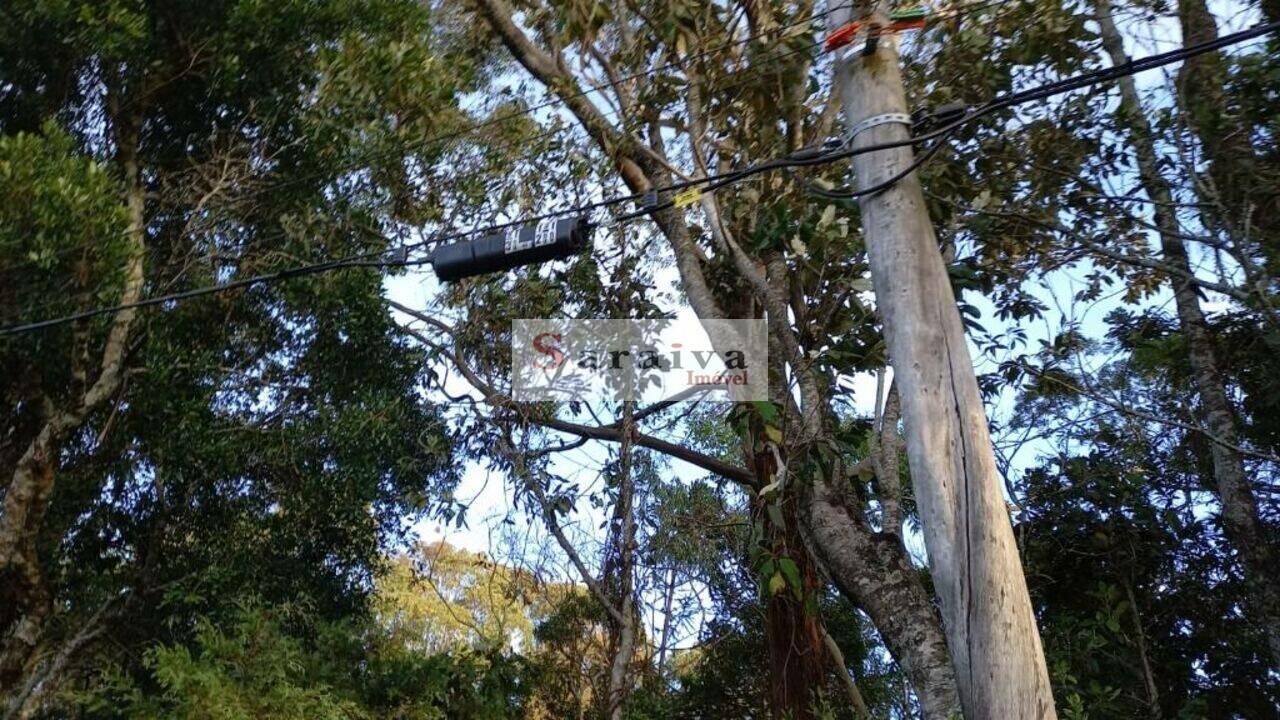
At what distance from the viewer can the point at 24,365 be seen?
7.54 metres

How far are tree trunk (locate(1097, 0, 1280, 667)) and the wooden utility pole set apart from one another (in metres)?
3.10

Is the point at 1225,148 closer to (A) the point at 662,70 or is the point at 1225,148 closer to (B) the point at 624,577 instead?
(A) the point at 662,70

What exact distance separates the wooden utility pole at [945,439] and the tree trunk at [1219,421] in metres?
3.10

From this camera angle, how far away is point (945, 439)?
3.52 meters

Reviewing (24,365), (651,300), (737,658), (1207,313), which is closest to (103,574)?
(24,365)

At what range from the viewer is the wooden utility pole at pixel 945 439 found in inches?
127

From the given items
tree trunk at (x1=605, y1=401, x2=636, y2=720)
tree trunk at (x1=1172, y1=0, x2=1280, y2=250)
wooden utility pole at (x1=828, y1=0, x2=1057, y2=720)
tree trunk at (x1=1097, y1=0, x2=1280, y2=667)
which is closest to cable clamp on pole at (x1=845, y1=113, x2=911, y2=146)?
wooden utility pole at (x1=828, y1=0, x2=1057, y2=720)

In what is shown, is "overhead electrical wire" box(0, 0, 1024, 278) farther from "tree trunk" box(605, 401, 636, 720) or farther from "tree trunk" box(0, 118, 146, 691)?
"tree trunk" box(605, 401, 636, 720)

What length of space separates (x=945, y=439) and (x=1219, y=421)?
4003mm

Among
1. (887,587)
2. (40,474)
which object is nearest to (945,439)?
(887,587)

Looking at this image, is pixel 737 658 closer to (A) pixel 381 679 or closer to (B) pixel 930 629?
(A) pixel 381 679

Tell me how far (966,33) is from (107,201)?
606 centimetres

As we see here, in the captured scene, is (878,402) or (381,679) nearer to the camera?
(878,402)

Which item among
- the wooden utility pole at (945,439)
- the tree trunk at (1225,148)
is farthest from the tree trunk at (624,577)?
the tree trunk at (1225,148)
